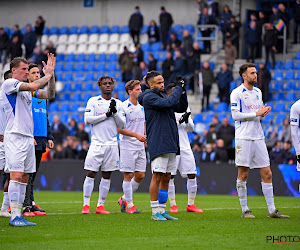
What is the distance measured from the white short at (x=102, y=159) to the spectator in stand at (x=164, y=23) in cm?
1755

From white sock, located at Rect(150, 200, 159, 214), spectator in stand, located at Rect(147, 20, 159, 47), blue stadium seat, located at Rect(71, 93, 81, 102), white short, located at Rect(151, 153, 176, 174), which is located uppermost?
spectator in stand, located at Rect(147, 20, 159, 47)

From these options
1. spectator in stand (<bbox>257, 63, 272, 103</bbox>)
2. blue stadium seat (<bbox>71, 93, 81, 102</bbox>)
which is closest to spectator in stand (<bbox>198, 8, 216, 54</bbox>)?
spectator in stand (<bbox>257, 63, 272, 103</bbox>)

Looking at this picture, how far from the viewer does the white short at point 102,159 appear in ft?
42.8

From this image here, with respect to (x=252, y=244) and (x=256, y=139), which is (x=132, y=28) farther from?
(x=252, y=244)

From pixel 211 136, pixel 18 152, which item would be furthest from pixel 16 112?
pixel 211 136

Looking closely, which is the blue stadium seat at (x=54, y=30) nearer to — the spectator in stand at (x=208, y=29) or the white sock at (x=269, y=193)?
the spectator in stand at (x=208, y=29)

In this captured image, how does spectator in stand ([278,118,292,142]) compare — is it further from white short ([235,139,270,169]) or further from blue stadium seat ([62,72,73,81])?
blue stadium seat ([62,72,73,81])

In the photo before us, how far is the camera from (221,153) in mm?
21703

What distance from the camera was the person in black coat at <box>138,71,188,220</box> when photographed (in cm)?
1111

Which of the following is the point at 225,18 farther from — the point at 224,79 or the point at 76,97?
the point at 76,97

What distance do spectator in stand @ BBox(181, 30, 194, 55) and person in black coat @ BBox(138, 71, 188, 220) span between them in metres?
16.8

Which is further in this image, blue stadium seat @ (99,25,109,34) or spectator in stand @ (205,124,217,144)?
blue stadium seat @ (99,25,109,34)

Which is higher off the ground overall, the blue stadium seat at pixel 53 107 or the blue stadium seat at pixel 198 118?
the blue stadium seat at pixel 53 107

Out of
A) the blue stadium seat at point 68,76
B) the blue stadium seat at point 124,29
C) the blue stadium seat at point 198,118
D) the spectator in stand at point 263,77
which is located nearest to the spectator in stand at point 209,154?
the blue stadium seat at point 198,118
